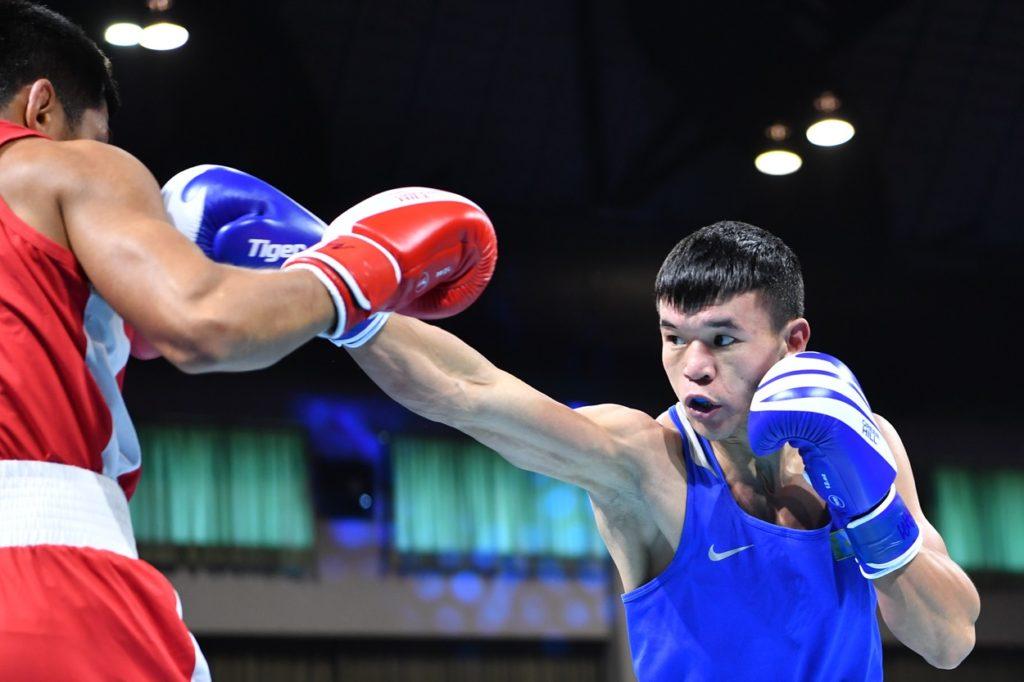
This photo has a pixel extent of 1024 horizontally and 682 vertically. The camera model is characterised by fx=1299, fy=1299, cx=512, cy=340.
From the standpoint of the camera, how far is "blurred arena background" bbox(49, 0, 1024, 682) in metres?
7.79

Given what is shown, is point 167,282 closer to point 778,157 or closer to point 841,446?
point 841,446

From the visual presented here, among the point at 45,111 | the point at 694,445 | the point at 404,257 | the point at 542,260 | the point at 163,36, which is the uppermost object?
the point at 163,36

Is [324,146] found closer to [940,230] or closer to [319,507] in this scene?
[319,507]

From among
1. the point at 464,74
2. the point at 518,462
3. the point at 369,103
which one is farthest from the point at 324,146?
the point at 518,462

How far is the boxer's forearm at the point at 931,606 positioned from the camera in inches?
107

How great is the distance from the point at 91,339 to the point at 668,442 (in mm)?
1463

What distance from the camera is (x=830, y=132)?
859 cm

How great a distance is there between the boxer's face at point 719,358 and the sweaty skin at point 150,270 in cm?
121

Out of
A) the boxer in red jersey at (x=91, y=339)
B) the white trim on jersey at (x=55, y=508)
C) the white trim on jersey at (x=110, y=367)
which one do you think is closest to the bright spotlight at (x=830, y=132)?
the boxer in red jersey at (x=91, y=339)

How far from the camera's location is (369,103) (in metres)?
7.96

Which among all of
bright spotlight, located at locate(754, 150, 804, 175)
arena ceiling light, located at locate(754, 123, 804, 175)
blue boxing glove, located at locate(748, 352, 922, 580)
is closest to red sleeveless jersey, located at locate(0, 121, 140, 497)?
blue boxing glove, located at locate(748, 352, 922, 580)

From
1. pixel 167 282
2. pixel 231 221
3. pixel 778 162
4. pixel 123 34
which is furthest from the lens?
pixel 778 162

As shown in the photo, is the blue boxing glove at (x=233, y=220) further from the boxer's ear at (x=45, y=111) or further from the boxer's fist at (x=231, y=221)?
the boxer's ear at (x=45, y=111)

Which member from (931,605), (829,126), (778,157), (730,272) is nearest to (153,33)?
(778,157)
